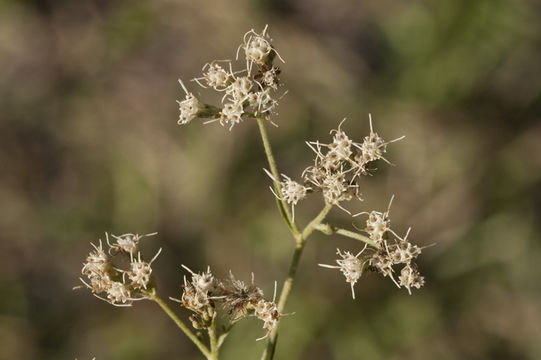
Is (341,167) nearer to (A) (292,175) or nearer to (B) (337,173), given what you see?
(B) (337,173)

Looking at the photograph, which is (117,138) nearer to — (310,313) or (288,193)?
(310,313)

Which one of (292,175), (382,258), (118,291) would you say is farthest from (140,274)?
(292,175)

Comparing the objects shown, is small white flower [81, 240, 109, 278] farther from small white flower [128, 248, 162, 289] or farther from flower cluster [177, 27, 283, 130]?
flower cluster [177, 27, 283, 130]

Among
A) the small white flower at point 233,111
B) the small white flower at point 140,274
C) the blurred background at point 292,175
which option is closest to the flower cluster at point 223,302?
the small white flower at point 140,274

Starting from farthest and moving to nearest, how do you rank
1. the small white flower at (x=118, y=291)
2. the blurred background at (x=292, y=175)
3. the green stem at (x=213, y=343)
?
the blurred background at (x=292, y=175) → the small white flower at (x=118, y=291) → the green stem at (x=213, y=343)

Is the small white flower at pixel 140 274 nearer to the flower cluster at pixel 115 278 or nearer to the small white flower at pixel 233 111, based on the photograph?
the flower cluster at pixel 115 278

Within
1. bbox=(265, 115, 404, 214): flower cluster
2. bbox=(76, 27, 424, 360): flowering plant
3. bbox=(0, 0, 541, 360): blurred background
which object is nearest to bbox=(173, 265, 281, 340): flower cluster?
bbox=(76, 27, 424, 360): flowering plant

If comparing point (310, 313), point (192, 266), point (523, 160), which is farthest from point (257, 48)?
point (523, 160)
